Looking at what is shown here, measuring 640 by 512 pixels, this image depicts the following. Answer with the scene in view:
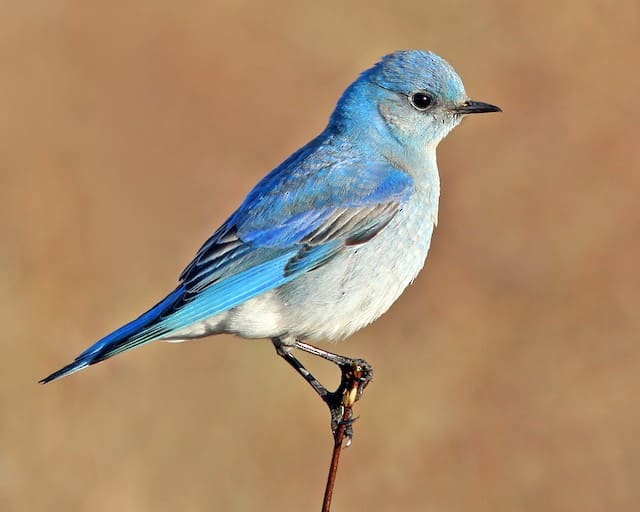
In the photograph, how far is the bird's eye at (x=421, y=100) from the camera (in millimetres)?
6016

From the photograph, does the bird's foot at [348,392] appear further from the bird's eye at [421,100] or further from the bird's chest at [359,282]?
the bird's eye at [421,100]

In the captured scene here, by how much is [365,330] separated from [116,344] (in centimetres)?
363

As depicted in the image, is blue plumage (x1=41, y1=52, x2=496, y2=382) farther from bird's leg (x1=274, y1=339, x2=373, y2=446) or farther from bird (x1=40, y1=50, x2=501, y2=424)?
bird's leg (x1=274, y1=339, x2=373, y2=446)

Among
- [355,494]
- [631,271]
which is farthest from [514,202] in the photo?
[355,494]

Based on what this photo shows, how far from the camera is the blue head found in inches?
236

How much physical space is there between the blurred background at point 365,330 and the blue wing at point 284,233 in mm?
2430

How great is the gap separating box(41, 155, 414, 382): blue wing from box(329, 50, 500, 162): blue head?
27 cm

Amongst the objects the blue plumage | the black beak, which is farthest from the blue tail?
the black beak

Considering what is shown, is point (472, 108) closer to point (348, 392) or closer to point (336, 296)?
point (336, 296)

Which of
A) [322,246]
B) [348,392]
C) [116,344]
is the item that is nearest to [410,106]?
[322,246]

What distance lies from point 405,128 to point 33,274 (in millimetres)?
3758

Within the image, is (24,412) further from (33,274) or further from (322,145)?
(322,145)

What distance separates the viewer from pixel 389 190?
5703 mm

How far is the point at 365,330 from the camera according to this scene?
859 cm
